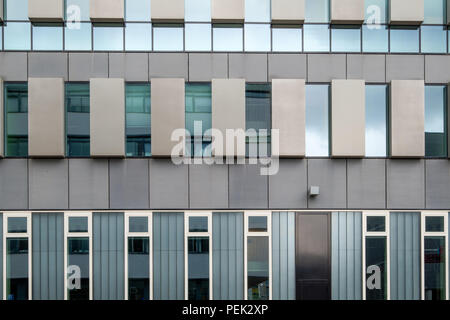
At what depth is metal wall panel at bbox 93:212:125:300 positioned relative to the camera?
1078 centimetres

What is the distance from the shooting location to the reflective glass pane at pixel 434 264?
11.0 metres

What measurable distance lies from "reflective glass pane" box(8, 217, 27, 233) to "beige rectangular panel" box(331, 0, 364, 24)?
39.2 ft

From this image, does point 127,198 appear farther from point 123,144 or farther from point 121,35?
point 121,35

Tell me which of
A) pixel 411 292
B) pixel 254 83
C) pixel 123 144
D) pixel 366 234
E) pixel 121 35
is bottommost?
pixel 411 292

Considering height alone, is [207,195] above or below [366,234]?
above

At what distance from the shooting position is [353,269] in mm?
10953

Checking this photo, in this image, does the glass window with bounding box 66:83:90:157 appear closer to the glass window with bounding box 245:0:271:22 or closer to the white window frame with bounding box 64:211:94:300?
the white window frame with bounding box 64:211:94:300

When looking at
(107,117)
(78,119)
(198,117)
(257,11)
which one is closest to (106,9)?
(107,117)

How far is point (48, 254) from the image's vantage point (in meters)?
10.8

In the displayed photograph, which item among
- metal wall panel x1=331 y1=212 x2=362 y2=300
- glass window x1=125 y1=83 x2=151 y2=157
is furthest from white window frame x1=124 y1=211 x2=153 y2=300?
metal wall panel x1=331 y1=212 x2=362 y2=300

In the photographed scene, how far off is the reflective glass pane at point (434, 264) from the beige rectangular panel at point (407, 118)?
2915mm

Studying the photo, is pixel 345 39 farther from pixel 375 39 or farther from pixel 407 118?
pixel 407 118
